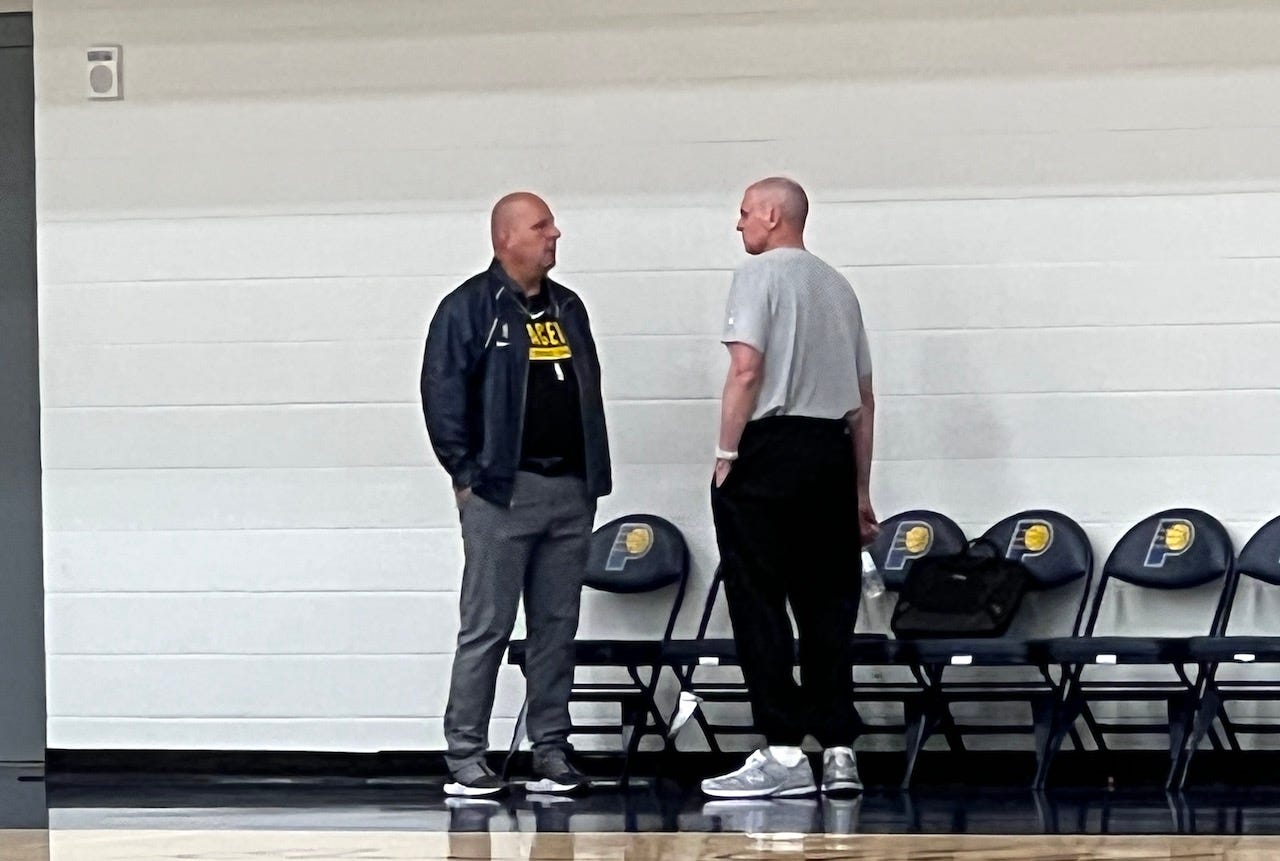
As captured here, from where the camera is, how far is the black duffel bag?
5336 mm

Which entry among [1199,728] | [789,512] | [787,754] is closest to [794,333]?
[789,512]

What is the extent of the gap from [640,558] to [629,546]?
0.06 m

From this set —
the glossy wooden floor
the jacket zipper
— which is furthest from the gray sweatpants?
the glossy wooden floor

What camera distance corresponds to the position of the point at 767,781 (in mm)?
4914

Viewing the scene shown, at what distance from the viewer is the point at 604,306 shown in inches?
232

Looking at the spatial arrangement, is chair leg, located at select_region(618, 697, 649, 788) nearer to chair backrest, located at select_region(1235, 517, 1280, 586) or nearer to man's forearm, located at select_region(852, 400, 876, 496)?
man's forearm, located at select_region(852, 400, 876, 496)

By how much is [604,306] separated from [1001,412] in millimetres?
1297

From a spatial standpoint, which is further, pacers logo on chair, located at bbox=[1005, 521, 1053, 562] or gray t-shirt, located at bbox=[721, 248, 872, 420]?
pacers logo on chair, located at bbox=[1005, 521, 1053, 562]

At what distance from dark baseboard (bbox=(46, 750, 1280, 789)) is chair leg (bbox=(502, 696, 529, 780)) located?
0.29 meters

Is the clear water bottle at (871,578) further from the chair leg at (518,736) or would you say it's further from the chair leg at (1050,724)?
the chair leg at (518,736)

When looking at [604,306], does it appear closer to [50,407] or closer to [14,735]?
[50,407]

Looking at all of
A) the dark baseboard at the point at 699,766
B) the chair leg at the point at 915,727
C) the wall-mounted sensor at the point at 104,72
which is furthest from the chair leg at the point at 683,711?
the wall-mounted sensor at the point at 104,72

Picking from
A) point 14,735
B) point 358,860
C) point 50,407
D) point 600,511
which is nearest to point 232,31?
A: point 50,407

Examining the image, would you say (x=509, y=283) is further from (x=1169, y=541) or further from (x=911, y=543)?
(x=1169, y=541)
